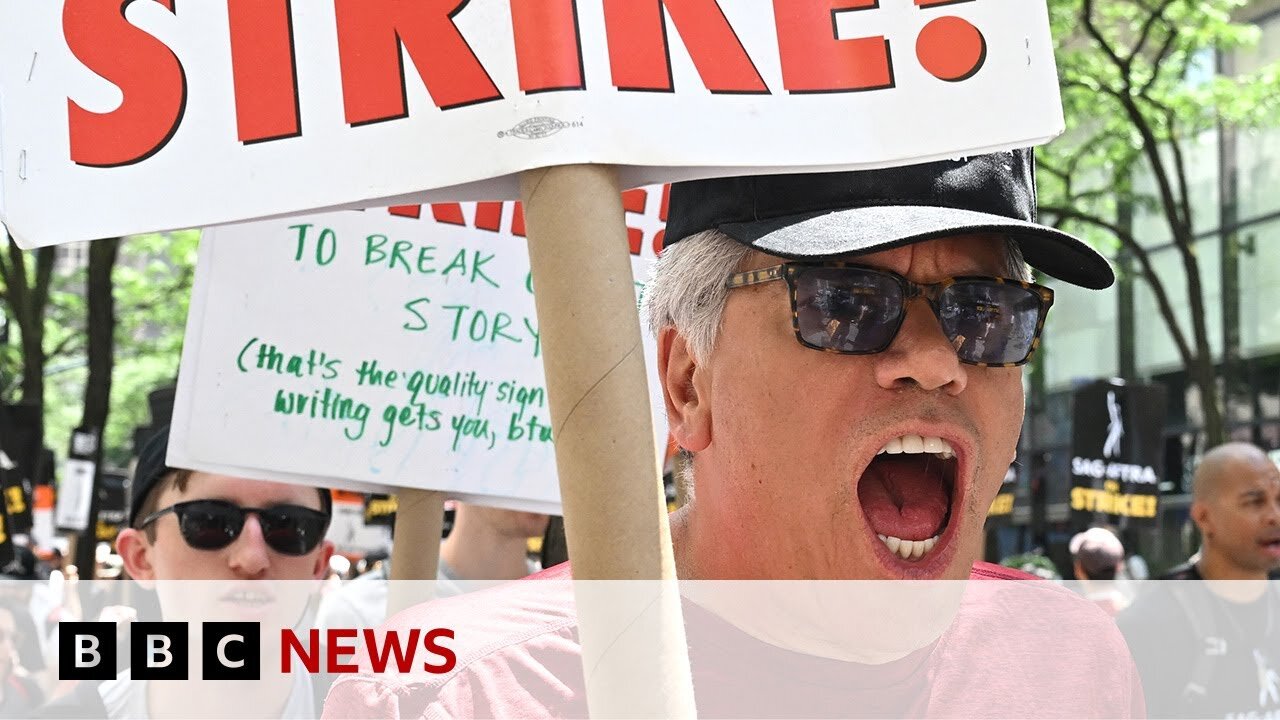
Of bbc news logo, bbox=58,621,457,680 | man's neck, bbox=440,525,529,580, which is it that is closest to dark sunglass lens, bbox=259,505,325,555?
bbc news logo, bbox=58,621,457,680

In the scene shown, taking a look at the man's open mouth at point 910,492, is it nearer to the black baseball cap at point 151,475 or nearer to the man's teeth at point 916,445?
the man's teeth at point 916,445

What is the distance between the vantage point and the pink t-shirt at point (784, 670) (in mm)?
1716

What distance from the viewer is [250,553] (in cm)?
339

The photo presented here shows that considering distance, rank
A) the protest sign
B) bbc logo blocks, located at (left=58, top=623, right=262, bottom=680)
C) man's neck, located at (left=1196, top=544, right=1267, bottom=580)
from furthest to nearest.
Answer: the protest sign < man's neck, located at (left=1196, top=544, right=1267, bottom=580) < bbc logo blocks, located at (left=58, top=623, right=262, bottom=680)

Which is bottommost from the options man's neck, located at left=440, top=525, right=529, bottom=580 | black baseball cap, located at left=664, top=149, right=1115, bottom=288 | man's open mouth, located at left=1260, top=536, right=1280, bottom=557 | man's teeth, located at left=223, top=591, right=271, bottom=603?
man's open mouth, located at left=1260, top=536, right=1280, bottom=557

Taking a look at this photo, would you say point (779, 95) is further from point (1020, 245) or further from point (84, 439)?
point (84, 439)

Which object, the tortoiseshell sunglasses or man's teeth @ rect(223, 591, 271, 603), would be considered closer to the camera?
the tortoiseshell sunglasses

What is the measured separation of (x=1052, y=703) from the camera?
209cm

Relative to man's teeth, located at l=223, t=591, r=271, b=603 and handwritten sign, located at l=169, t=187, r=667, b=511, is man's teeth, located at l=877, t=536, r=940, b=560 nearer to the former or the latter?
handwritten sign, located at l=169, t=187, r=667, b=511

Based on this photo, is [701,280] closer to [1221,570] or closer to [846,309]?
[846,309]

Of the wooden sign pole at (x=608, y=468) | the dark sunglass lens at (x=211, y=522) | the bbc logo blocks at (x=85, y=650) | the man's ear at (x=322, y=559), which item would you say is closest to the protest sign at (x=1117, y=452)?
the man's ear at (x=322, y=559)

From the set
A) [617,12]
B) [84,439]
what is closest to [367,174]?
[617,12]

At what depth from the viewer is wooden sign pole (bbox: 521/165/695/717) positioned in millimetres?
1327

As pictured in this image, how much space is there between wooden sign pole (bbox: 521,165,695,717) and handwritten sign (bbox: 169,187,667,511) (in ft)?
5.20
